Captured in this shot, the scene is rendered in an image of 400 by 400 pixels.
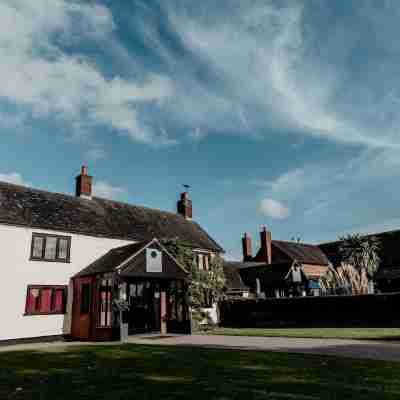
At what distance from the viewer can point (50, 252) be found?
20.8 metres

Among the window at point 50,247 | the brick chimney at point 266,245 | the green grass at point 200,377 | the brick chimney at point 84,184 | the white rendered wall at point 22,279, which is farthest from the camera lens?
the brick chimney at point 266,245

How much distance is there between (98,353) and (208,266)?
52.5 feet

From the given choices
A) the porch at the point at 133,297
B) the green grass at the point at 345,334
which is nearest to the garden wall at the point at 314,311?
the green grass at the point at 345,334

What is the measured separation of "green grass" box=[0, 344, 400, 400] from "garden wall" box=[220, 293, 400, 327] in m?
13.1

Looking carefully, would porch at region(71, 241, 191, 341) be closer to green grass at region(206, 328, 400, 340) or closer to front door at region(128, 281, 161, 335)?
front door at region(128, 281, 161, 335)

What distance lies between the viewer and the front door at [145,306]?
22828mm

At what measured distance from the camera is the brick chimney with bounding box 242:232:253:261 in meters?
51.0

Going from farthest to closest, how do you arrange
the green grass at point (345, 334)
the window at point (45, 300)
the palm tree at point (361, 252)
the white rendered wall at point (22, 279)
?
the palm tree at point (361, 252)
the window at point (45, 300)
the white rendered wall at point (22, 279)
the green grass at point (345, 334)

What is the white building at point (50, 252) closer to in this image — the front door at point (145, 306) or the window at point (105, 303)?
the front door at point (145, 306)

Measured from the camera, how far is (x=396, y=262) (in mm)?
45406

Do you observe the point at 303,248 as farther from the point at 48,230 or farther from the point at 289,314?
the point at 48,230

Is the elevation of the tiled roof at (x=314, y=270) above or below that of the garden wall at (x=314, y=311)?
above

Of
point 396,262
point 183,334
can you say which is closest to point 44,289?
point 183,334

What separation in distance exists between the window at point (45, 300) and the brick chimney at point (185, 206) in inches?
566
